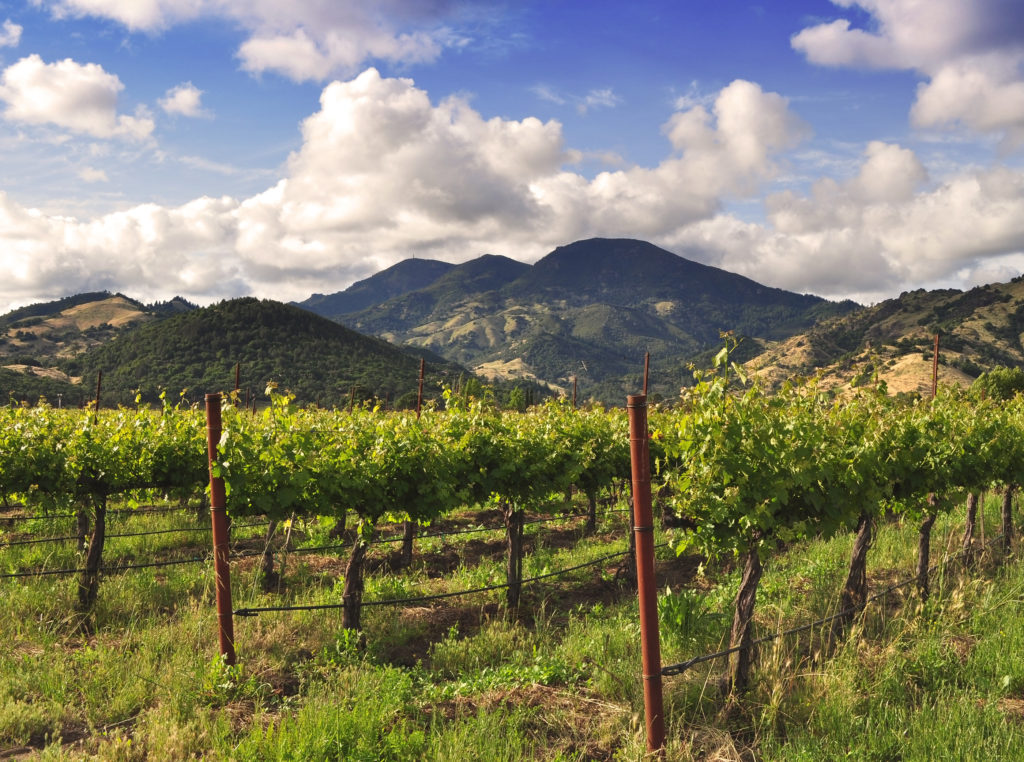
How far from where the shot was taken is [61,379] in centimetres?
11669

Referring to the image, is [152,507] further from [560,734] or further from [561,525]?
[560,734]

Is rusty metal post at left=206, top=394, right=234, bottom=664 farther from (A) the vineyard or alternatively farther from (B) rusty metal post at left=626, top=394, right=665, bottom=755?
(B) rusty metal post at left=626, top=394, right=665, bottom=755

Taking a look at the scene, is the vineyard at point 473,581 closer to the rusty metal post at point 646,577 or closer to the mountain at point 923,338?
the rusty metal post at point 646,577

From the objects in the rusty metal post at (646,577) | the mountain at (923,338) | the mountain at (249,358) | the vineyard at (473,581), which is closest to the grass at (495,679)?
the vineyard at (473,581)

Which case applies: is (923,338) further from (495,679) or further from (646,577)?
(646,577)

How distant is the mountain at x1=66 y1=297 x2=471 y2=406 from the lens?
102 m

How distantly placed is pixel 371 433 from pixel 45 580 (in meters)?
5.31

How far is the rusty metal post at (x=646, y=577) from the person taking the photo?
419 cm

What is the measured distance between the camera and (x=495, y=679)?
18.4 ft

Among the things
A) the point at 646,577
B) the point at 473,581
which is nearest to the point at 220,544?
the point at 646,577

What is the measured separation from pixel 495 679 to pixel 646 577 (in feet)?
7.20

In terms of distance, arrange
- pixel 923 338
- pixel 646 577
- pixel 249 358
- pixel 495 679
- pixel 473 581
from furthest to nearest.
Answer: pixel 923 338, pixel 249 358, pixel 473 581, pixel 495 679, pixel 646 577

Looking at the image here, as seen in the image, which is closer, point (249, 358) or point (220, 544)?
point (220, 544)

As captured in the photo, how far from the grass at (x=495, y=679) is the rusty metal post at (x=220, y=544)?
8.0 inches
